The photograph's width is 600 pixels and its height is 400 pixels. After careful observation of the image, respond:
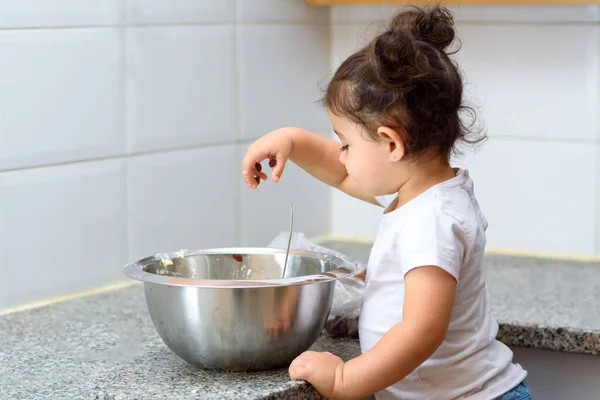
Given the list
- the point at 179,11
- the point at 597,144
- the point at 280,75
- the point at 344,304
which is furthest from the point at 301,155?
the point at 597,144

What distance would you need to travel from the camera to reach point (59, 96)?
1.41 m

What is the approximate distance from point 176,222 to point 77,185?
218 mm

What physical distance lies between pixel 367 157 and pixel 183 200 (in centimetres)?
57

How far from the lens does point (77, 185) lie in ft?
4.78

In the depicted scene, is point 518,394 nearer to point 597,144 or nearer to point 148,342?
point 148,342

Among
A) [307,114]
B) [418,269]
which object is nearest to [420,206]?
[418,269]

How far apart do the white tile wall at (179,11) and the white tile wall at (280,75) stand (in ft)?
0.17

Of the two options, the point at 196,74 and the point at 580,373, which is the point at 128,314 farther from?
the point at 580,373

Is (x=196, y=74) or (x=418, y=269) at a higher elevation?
(x=196, y=74)

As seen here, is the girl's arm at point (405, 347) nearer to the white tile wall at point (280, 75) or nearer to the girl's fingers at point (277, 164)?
the girl's fingers at point (277, 164)

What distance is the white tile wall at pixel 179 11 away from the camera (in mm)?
1523

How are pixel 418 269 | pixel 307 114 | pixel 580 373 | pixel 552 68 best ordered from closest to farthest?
1. pixel 418 269
2. pixel 580 373
3. pixel 552 68
4. pixel 307 114

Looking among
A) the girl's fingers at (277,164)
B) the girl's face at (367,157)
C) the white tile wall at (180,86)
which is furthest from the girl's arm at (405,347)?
the white tile wall at (180,86)

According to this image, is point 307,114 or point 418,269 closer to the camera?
point 418,269
